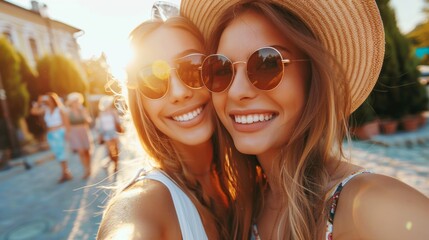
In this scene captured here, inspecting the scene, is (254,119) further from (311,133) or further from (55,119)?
(55,119)

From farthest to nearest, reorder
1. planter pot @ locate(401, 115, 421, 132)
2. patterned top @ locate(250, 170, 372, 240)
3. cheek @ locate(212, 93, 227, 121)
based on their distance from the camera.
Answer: planter pot @ locate(401, 115, 421, 132) < cheek @ locate(212, 93, 227, 121) < patterned top @ locate(250, 170, 372, 240)

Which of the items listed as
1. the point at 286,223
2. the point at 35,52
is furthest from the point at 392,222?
the point at 35,52

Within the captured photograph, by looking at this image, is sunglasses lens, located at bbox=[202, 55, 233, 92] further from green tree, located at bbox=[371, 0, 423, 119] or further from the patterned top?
green tree, located at bbox=[371, 0, 423, 119]

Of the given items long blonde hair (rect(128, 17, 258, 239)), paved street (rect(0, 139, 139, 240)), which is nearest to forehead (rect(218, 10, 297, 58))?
long blonde hair (rect(128, 17, 258, 239))

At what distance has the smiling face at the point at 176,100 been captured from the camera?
60.9 inches

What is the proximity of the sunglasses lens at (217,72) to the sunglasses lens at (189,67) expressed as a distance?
0.15 m

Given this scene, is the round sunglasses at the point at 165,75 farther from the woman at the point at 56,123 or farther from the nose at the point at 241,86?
the woman at the point at 56,123

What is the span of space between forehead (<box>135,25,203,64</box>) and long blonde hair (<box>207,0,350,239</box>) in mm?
338

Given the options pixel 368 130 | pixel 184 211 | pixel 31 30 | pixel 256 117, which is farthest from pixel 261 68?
pixel 31 30

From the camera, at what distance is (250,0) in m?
1.22

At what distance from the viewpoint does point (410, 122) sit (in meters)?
6.71

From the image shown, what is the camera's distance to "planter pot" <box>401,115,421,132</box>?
6.71 m

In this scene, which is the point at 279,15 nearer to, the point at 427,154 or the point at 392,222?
the point at 392,222

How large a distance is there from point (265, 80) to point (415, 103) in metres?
7.45
